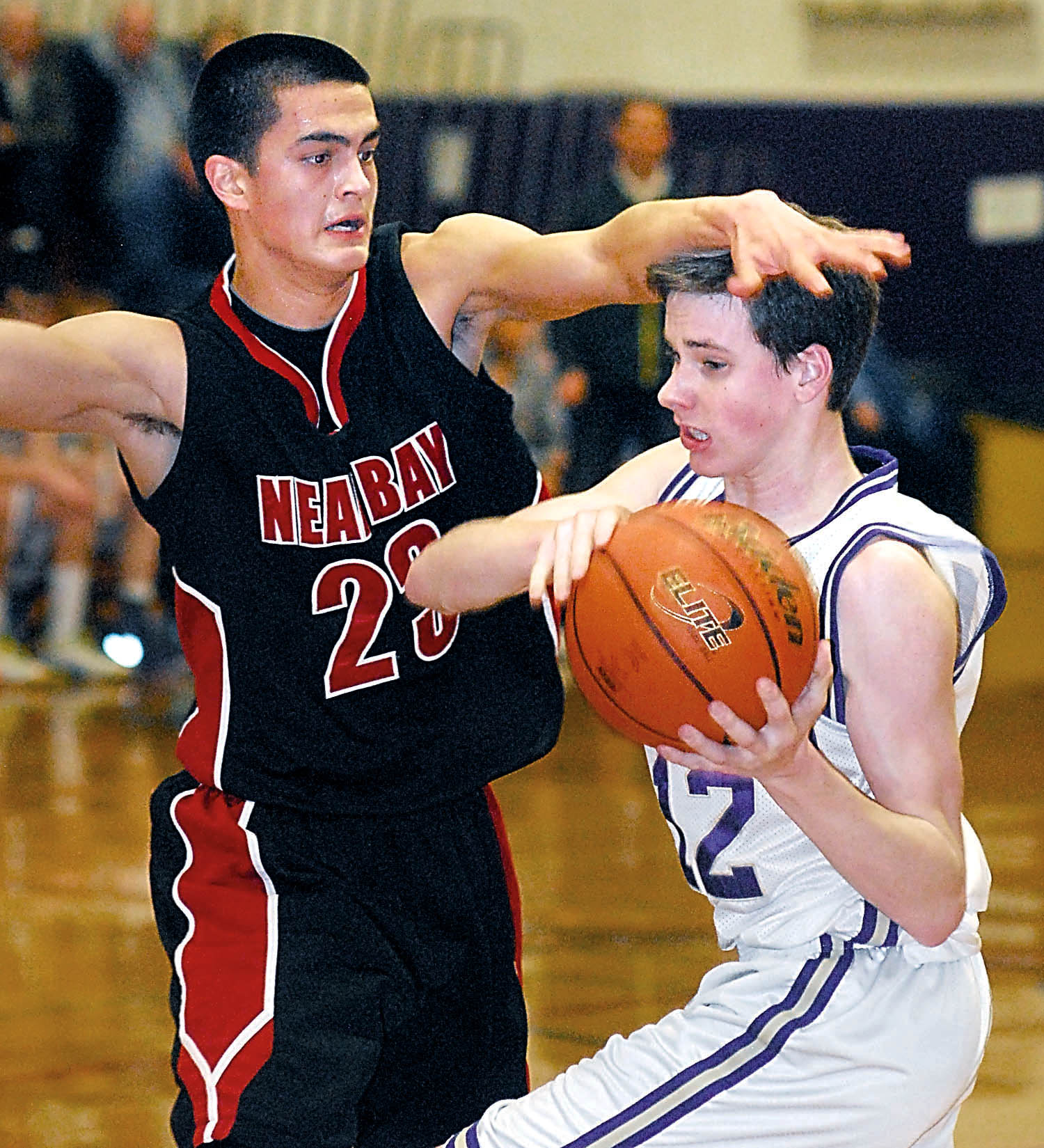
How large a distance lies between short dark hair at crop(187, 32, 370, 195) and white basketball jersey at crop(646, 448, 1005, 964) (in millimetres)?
1210

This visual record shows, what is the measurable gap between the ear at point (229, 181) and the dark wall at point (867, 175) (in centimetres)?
819

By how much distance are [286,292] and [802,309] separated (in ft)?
3.43

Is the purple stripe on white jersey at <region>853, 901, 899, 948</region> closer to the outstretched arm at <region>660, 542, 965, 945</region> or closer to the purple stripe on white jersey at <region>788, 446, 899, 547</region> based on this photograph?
the outstretched arm at <region>660, 542, 965, 945</region>

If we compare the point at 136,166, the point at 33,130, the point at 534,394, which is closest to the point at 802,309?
the point at 534,394

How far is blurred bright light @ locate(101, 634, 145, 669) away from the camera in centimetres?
816

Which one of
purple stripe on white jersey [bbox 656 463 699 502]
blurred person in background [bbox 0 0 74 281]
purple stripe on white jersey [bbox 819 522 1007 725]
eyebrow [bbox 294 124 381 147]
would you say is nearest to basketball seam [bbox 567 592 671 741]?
purple stripe on white jersey [bbox 819 522 1007 725]

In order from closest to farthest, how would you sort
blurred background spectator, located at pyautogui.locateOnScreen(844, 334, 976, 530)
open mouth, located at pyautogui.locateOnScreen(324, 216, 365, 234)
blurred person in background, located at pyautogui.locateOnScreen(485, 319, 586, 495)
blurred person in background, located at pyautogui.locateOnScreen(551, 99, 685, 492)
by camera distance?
open mouth, located at pyautogui.locateOnScreen(324, 216, 365, 234) < blurred person in background, located at pyautogui.locateOnScreen(551, 99, 685, 492) < blurred person in background, located at pyautogui.locateOnScreen(485, 319, 586, 495) < blurred background spectator, located at pyautogui.locateOnScreen(844, 334, 976, 530)

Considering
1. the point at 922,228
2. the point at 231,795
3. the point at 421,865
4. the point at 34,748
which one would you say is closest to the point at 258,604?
the point at 231,795

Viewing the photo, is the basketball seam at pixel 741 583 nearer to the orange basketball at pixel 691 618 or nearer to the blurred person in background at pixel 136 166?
the orange basketball at pixel 691 618

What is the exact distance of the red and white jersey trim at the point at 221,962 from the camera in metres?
2.63

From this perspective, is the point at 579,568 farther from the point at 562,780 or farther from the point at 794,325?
the point at 562,780

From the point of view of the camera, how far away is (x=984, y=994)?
2.22m

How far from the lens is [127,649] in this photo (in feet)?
26.7

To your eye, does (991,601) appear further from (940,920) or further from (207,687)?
(207,687)
